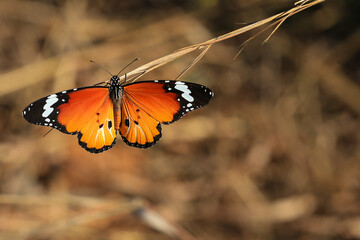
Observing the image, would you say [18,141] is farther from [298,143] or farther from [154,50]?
[298,143]

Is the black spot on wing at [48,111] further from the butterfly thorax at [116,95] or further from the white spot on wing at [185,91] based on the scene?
the white spot on wing at [185,91]

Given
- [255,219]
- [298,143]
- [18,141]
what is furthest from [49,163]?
[298,143]

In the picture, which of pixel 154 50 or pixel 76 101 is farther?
pixel 154 50

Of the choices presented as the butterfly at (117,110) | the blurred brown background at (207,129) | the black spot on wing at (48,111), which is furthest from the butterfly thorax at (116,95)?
the blurred brown background at (207,129)

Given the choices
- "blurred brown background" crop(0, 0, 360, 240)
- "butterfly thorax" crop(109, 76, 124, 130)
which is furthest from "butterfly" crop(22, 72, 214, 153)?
"blurred brown background" crop(0, 0, 360, 240)

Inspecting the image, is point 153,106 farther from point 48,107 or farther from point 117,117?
point 48,107

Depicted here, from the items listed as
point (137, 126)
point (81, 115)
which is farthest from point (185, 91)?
point (81, 115)
